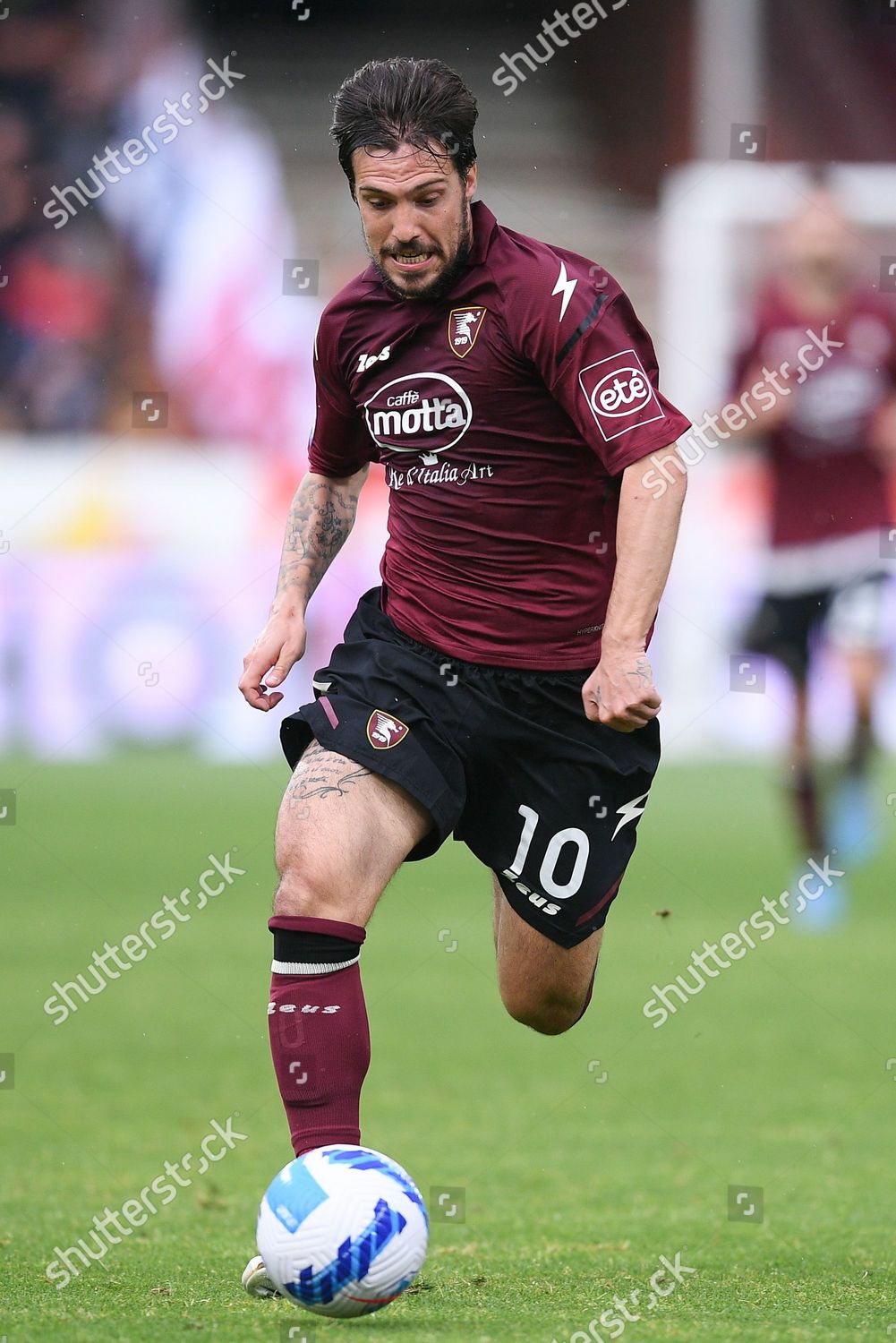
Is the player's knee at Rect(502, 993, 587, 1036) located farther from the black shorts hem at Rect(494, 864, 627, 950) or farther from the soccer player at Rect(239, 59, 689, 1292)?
the black shorts hem at Rect(494, 864, 627, 950)

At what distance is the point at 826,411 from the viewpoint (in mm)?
10422

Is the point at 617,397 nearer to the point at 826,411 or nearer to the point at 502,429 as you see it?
the point at 502,429

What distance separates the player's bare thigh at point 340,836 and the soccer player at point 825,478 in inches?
253

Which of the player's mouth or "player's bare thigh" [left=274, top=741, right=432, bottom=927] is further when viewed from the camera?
the player's mouth

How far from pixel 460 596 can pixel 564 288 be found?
681 mm

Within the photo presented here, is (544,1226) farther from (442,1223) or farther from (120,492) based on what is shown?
(120,492)

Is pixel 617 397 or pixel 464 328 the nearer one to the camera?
pixel 617 397

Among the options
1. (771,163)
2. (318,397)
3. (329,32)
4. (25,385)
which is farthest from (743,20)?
(318,397)

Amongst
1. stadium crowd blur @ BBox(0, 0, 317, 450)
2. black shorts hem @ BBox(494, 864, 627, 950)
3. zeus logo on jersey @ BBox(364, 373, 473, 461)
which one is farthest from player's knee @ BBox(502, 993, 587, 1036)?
stadium crowd blur @ BBox(0, 0, 317, 450)

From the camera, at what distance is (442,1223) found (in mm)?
4496

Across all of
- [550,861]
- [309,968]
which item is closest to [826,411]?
[550,861]

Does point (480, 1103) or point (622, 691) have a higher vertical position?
point (622, 691)

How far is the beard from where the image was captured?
3.82 m

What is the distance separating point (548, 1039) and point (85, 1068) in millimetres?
1735
